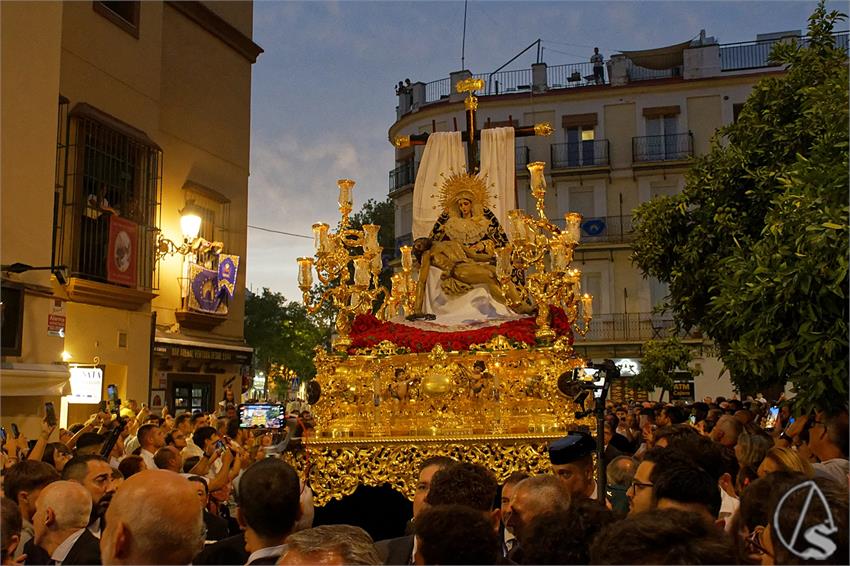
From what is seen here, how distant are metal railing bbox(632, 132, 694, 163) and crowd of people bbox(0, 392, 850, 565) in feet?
85.4

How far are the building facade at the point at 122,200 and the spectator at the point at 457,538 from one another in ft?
35.7

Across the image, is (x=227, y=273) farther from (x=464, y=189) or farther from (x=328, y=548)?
(x=328, y=548)

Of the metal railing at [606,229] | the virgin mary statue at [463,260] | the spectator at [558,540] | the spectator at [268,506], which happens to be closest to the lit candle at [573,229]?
the virgin mary statue at [463,260]

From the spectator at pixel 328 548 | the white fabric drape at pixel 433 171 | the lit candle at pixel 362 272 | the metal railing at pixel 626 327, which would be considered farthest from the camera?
the metal railing at pixel 626 327

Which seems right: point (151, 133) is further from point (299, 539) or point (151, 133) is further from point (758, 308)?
point (299, 539)

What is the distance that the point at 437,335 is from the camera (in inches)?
368

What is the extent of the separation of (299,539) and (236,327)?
805 inches

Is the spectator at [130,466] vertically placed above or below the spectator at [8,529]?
above

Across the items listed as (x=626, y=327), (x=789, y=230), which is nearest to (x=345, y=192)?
(x=789, y=230)

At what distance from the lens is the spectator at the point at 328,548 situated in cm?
314

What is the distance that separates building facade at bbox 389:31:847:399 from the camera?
3098cm

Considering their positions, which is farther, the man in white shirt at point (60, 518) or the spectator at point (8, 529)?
the man in white shirt at point (60, 518)

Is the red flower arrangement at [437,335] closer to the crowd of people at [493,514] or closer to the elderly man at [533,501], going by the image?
the crowd of people at [493,514]

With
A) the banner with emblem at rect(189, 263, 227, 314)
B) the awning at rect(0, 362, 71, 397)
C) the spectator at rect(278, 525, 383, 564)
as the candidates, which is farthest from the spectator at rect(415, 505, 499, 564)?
the banner with emblem at rect(189, 263, 227, 314)
